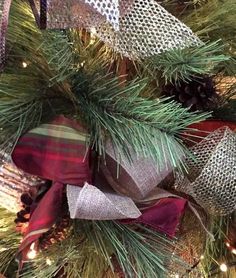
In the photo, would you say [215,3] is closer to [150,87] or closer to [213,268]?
[150,87]

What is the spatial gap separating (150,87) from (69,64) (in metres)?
0.12

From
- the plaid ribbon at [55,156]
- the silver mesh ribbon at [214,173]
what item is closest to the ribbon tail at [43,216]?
the plaid ribbon at [55,156]

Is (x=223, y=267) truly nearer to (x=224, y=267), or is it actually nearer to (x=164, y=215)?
(x=224, y=267)

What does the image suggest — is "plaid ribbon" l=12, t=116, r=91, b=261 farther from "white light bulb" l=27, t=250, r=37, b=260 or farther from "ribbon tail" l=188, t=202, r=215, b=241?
"ribbon tail" l=188, t=202, r=215, b=241

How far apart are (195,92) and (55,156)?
0.17 meters

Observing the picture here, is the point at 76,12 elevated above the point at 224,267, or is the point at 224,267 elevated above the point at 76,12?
the point at 76,12

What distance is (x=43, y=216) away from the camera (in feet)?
1.45

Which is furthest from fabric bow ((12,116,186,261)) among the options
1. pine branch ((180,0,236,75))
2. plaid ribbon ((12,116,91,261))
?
pine branch ((180,0,236,75))

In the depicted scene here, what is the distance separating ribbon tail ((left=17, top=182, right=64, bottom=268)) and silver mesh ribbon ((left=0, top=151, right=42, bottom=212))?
4 centimetres

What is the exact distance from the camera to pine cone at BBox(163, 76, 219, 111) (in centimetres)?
53

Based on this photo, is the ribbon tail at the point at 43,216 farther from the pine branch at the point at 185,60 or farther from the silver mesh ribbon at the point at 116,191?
the pine branch at the point at 185,60

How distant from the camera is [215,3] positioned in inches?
20.2

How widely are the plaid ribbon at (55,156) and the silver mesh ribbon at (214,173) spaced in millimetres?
104

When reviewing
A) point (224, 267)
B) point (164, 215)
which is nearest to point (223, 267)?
point (224, 267)
